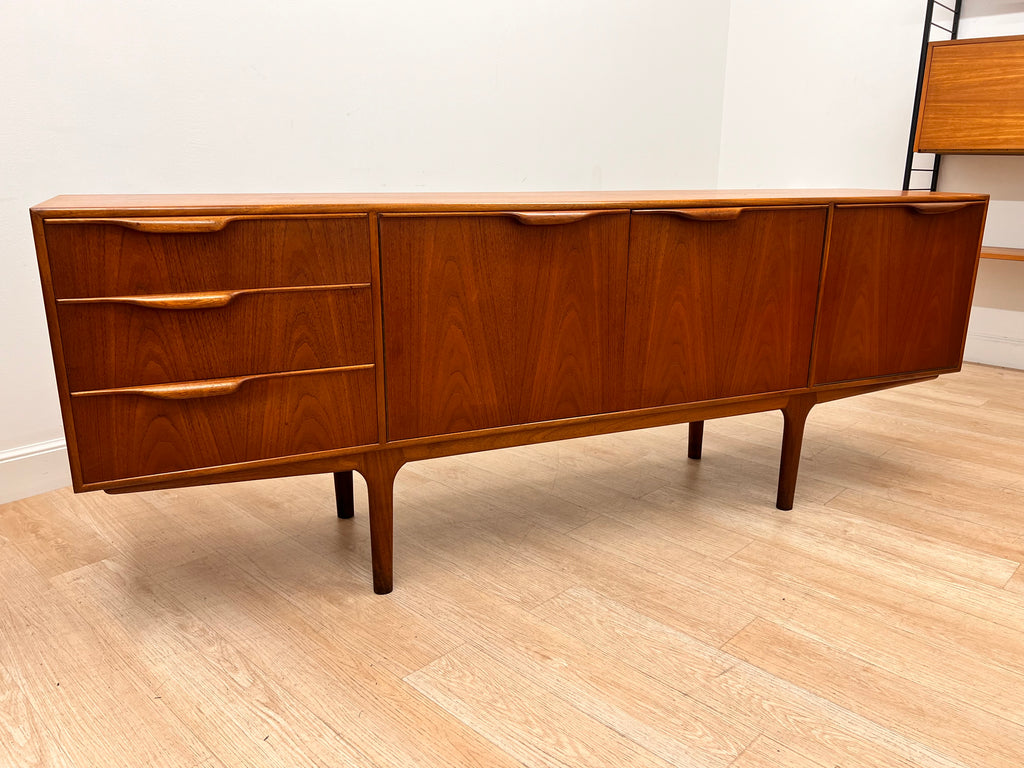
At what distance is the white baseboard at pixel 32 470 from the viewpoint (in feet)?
5.81

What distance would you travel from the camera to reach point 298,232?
3.73 ft

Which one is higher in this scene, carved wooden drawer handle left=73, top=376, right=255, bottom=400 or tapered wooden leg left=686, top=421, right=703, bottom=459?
carved wooden drawer handle left=73, top=376, right=255, bottom=400

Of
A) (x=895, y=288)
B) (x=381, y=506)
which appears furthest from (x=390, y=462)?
(x=895, y=288)

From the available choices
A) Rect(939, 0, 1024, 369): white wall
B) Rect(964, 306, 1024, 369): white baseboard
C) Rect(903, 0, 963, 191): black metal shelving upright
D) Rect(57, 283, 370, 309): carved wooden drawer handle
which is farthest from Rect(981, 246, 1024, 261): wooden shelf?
Rect(57, 283, 370, 309): carved wooden drawer handle

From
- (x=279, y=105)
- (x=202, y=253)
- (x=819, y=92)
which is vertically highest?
(x=819, y=92)

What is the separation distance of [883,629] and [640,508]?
59 centimetres

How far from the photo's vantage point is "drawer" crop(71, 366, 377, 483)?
1.10 meters

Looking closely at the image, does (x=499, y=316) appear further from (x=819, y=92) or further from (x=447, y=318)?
(x=819, y=92)

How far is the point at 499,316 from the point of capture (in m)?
1.30

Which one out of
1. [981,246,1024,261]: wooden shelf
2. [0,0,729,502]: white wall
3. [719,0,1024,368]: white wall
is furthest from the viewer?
[719,0,1024,368]: white wall

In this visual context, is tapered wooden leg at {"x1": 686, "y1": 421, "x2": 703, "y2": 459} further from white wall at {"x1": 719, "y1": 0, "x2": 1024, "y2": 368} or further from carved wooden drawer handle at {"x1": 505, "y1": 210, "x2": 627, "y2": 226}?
white wall at {"x1": 719, "y1": 0, "x2": 1024, "y2": 368}

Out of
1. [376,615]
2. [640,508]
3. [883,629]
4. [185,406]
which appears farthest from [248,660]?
[883,629]

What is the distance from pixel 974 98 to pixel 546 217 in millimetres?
2141

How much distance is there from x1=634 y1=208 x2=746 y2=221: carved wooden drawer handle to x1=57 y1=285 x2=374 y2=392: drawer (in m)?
0.58
